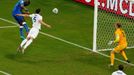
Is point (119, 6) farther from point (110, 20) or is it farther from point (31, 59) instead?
point (31, 59)

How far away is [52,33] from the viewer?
29.3m

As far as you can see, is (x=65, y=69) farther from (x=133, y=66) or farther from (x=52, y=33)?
(x=52, y=33)

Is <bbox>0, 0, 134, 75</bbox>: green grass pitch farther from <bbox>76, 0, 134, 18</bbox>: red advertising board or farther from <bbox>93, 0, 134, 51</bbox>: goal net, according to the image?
<bbox>76, 0, 134, 18</bbox>: red advertising board

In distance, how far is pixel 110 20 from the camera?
99.0 feet

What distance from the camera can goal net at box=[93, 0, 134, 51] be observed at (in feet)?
90.3

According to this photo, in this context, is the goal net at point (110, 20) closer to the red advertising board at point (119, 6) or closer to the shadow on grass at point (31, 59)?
the red advertising board at point (119, 6)

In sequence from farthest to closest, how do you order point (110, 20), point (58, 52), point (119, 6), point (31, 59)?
point (119, 6), point (110, 20), point (58, 52), point (31, 59)

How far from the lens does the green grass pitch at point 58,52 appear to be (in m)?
23.5

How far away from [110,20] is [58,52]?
5264 millimetres

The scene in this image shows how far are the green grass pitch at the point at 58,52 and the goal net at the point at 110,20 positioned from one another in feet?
2.06

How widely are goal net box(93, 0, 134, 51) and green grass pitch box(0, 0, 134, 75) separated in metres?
0.63

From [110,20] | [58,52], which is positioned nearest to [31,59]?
[58,52]

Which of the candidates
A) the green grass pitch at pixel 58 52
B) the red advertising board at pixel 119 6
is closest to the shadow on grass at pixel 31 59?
the green grass pitch at pixel 58 52

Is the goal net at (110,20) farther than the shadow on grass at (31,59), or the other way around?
the goal net at (110,20)
